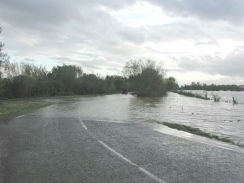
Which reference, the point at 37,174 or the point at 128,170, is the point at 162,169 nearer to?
the point at 128,170

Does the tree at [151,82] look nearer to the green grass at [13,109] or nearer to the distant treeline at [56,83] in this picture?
the distant treeline at [56,83]

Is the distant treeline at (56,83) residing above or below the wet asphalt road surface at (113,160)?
above

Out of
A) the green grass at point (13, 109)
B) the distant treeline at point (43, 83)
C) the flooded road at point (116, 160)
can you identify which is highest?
the distant treeline at point (43, 83)

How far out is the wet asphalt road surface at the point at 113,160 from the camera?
5.79m

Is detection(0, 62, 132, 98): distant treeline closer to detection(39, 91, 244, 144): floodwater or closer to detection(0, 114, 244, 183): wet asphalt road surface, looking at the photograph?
detection(39, 91, 244, 144): floodwater

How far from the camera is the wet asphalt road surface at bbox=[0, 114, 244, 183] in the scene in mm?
5789

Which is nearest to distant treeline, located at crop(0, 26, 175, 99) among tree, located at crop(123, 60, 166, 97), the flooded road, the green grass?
tree, located at crop(123, 60, 166, 97)

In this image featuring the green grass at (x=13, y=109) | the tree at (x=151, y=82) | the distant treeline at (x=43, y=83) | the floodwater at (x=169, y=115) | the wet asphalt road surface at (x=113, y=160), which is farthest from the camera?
the tree at (x=151, y=82)

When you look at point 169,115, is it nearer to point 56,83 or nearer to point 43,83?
point 43,83

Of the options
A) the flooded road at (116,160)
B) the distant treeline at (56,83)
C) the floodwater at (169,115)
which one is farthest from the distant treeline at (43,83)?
the flooded road at (116,160)

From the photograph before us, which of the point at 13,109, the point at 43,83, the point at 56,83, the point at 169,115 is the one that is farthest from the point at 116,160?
the point at 56,83

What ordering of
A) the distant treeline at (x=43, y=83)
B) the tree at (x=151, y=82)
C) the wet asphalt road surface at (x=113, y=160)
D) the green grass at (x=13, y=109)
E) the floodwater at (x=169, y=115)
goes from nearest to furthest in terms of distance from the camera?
the wet asphalt road surface at (x=113, y=160), the floodwater at (x=169, y=115), the green grass at (x=13, y=109), the distant treeline at (x=43, y=83), the tree at (x=151, y=82)

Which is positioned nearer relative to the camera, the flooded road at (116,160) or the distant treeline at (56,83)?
the flooded road at (116,160)

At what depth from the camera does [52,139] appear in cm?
1016
